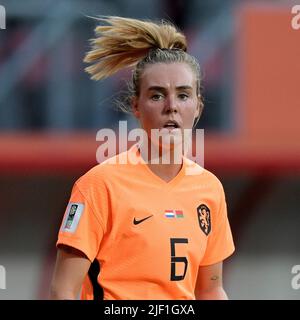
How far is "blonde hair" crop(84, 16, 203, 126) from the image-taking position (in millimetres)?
3184

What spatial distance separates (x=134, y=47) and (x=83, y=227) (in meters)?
0.59

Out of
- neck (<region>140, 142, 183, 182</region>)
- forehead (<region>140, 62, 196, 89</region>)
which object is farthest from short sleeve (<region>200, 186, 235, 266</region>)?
forehead (<region>140, 62, 196, 89</region>)

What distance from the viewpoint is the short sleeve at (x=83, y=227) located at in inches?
117

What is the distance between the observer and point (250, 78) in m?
6.54

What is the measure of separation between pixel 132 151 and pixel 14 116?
3.84m

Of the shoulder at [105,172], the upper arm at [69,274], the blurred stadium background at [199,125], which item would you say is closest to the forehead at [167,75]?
the shoulder at [105,172]

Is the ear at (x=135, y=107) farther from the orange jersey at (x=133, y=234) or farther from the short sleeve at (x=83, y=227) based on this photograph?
the short sleeve at (x=83, y=227)

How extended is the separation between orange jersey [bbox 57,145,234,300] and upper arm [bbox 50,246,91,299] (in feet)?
0.09

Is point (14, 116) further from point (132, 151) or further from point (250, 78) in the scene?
point (132, 151)

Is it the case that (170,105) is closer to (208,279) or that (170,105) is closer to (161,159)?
(161,159)

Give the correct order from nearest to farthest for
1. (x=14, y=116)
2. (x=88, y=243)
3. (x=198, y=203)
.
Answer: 1. (x=88, y=243)
2. (x=198, y=203)
3. (x=14, y=116)

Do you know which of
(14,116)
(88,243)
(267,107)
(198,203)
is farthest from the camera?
(14,116)

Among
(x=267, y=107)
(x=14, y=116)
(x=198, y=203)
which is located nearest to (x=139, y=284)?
(x=198, y=203)

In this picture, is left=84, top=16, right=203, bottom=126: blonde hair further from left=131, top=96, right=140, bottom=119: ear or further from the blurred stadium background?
the blurred stadium background
